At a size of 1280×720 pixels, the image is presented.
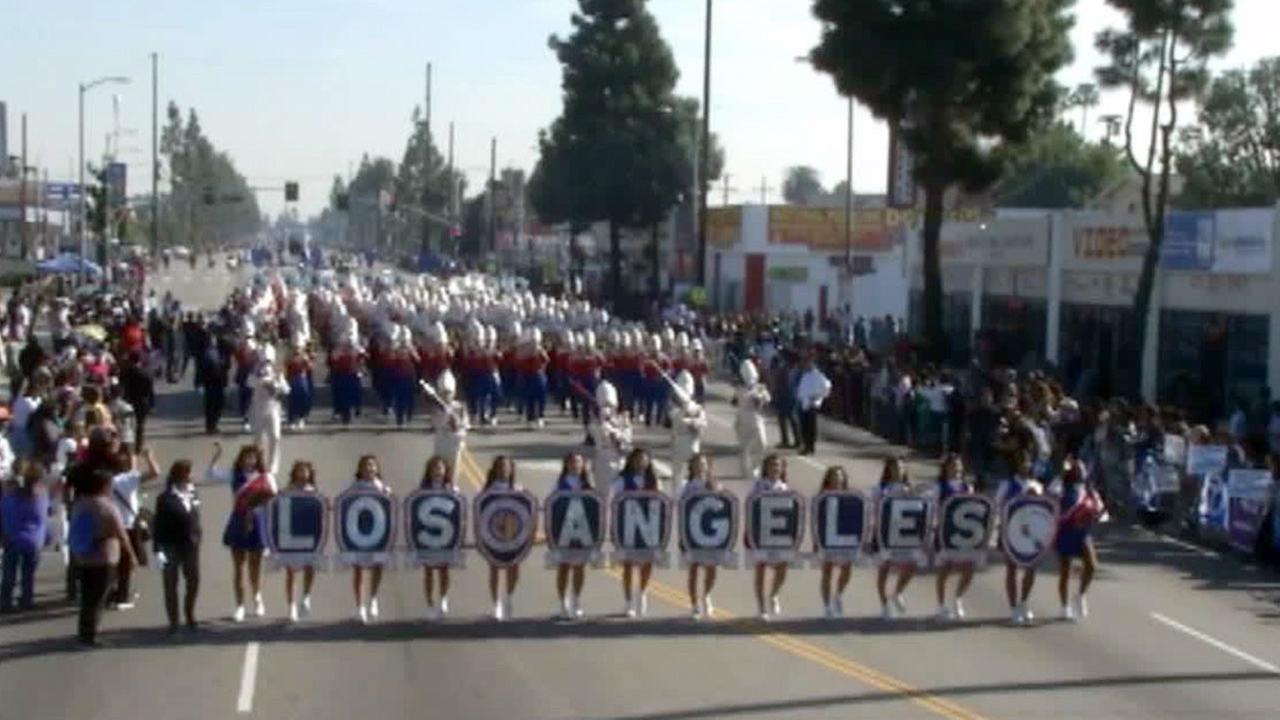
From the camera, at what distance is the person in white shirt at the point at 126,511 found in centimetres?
2173

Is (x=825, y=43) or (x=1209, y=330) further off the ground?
(x=825, y=43)

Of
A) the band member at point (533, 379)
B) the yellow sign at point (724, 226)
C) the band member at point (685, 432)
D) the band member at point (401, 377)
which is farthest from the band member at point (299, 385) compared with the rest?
the yellow sign at point (724, 226)

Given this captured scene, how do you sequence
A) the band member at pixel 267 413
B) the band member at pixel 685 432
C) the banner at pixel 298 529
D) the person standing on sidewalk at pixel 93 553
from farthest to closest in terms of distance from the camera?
the band member at pixel 267 413 → the band member at pixel 685 432 → the banner at pixel 298 529 → the person standing on sidewalk at pixel 93 553

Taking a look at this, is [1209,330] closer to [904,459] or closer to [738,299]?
[904,459]

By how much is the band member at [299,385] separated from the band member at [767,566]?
62.3ft

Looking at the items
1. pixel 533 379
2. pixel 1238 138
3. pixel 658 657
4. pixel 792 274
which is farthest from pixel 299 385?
pixel 1238 138

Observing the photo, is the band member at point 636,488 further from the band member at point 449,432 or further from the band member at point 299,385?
the band member at point 299,385

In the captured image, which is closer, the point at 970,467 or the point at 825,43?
the point at 970,467

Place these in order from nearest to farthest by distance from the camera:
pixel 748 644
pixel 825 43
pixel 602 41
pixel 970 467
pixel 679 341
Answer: pixel 748 644 → pixel 970 467 → pixel 679 341 → pixel 825 43 → pixel 602 41

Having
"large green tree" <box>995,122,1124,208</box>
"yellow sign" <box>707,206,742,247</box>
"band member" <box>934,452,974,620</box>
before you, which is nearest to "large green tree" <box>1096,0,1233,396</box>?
"band member" <box>934,452,974,620</box>

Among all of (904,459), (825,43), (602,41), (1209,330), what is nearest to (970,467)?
(904,459)

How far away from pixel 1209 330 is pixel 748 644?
26.9 metres

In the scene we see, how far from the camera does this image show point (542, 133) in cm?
9175

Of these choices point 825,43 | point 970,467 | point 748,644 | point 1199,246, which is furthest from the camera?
point 825,43
